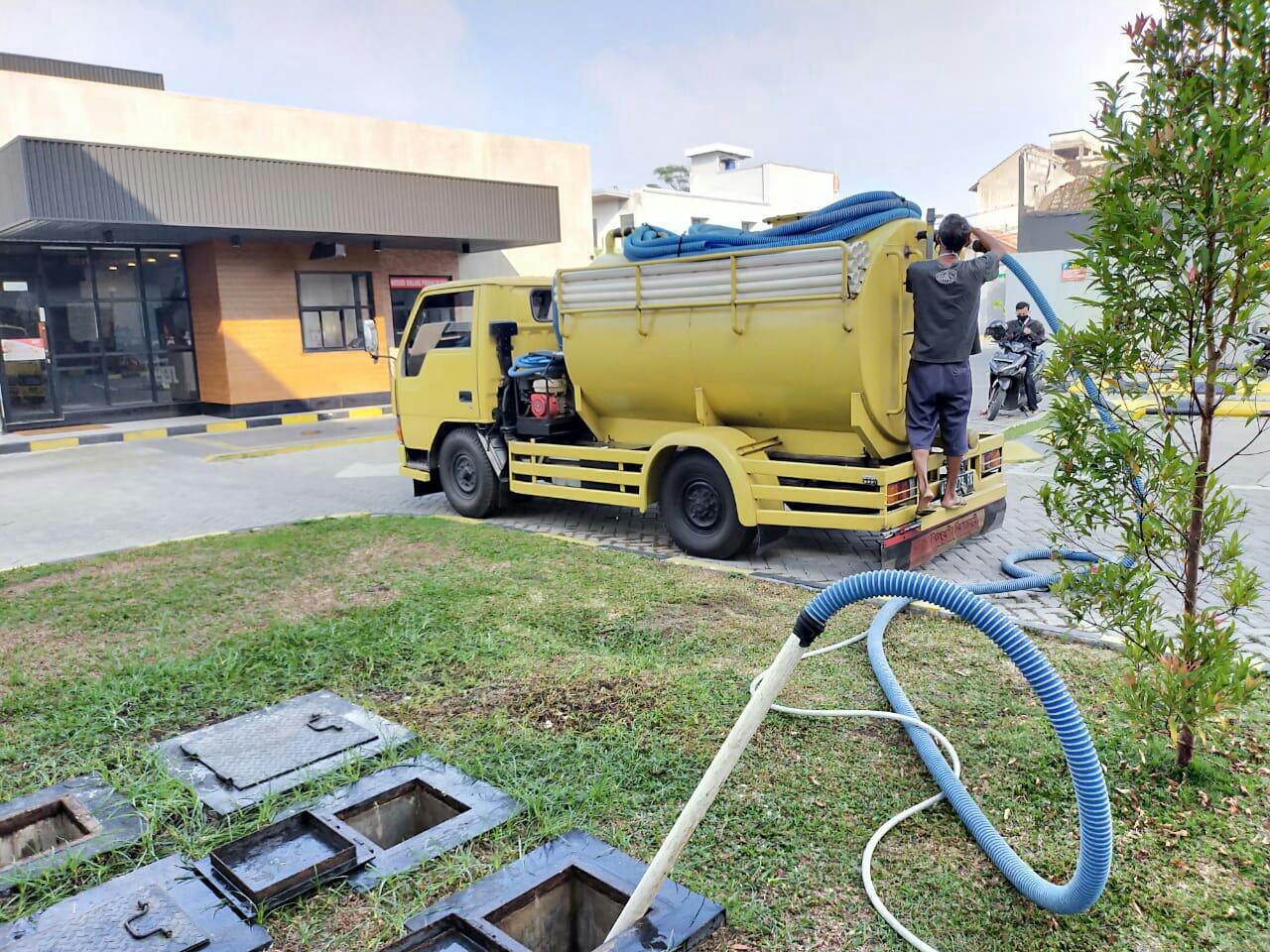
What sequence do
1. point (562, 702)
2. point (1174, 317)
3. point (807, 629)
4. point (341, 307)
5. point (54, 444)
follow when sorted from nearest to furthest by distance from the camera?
point (807, 629) < point (1174, 317) < point (562, 702) < point (54, 444) < point (341, 307)

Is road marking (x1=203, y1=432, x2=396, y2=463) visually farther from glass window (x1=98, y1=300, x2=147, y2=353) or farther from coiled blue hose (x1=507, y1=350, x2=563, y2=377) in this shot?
coiled blue hose (x1=507, y1=350, x2=563, y2=377)

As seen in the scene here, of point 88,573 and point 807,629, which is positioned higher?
point 807,629

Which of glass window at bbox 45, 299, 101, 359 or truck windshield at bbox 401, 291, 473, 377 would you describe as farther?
glass window at bbox 45, 299, 101, 359

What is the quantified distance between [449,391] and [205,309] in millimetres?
12161

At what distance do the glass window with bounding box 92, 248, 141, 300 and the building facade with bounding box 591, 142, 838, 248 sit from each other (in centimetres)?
1437

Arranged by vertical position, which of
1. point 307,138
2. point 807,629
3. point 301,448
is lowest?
point 301,448

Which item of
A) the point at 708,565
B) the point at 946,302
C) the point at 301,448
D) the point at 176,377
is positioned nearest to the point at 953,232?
the point at 946,302

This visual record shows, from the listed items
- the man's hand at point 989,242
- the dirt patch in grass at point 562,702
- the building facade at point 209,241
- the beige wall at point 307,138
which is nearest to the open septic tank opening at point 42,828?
the dirt patch in grass at point 562,702

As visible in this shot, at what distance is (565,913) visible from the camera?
123 inches

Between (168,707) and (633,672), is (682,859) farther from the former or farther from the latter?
(168,707)

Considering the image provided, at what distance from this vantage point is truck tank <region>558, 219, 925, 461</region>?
6.25m

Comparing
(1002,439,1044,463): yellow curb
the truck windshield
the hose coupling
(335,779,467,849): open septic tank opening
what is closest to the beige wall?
the truck windshield

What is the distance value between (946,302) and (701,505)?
2359 millimetres

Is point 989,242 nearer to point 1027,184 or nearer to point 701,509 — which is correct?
point 701,509
